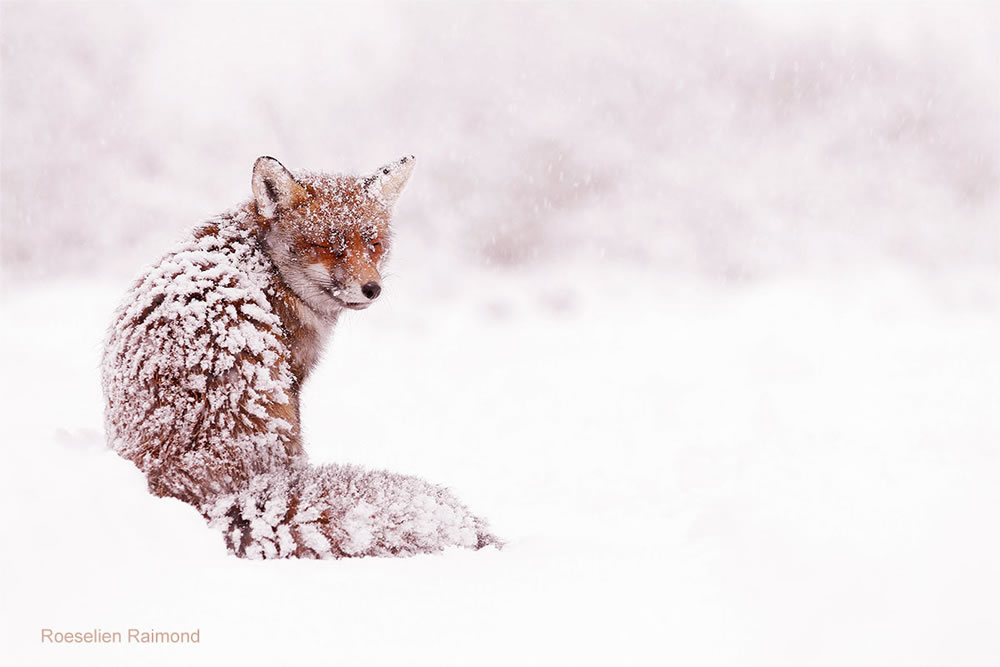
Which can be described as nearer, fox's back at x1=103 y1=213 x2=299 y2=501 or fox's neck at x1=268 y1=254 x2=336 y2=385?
fox's back at x1=103 y1=213 x2=299 y2=501

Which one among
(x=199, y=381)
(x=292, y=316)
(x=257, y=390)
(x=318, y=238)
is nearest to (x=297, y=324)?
(x=292, y=316)

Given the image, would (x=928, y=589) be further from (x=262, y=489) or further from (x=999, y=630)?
(x=262, y=489)

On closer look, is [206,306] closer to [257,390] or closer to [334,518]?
[257,390]

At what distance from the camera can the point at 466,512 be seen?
12.2ft

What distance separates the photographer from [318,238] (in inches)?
165

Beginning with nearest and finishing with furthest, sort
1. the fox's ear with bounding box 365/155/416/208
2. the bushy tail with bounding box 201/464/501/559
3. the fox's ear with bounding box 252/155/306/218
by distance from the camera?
the bushy tail with bounding box 201/464/501/559 < the fox's ear with bounding box 252/155/306/218 < the fox's ear with bounding box 365/155/416/208

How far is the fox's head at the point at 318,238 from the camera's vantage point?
13.7 feet

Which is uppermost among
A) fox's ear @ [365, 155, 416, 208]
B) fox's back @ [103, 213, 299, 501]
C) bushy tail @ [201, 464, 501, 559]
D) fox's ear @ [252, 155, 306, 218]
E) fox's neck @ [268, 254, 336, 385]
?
fox's ear @ [365, 155, 416, 208]

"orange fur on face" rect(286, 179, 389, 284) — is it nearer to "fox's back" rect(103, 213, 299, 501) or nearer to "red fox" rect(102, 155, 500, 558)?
"red fox" rect(102, 155, 500, 558)

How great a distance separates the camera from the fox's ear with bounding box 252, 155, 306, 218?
4.24 metres

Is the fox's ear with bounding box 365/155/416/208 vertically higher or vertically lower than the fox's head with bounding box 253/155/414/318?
higher

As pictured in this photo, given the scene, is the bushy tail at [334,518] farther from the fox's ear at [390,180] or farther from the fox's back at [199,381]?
the fox's ear at [390,180]

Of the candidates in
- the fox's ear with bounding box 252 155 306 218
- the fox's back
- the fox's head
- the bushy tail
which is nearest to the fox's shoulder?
the fox's back

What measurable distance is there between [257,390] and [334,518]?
0.78 m
